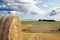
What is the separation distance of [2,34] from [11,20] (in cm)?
36

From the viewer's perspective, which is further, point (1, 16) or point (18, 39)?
point (18, 39)

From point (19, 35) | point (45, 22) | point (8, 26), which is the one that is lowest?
point (45, 22)

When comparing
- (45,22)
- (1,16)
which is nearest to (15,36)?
(1,16)

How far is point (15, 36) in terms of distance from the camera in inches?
177

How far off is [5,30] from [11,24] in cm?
21

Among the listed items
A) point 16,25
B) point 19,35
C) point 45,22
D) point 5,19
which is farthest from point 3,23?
point 45,22

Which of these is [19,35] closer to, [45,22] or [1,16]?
[1,16]

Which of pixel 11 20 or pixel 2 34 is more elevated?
pixel 11 20

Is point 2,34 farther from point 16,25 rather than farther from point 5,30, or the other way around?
point 16,25

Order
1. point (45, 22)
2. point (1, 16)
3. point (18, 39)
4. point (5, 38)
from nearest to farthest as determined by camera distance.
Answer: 1. point (5, 38)
2. point (1, 16)
3. point (18, 39)
4. point (45, 22)

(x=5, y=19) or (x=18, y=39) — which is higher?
(x=5, y=19)

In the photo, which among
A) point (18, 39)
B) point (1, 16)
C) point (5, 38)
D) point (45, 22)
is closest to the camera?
point (5, 38)

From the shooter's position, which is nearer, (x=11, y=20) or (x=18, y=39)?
(x=11, y=20)

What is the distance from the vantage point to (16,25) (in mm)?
4570
